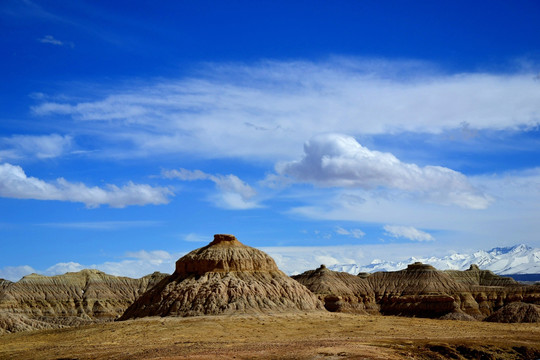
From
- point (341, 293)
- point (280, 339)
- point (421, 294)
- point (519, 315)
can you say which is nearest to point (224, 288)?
point (280, 339)

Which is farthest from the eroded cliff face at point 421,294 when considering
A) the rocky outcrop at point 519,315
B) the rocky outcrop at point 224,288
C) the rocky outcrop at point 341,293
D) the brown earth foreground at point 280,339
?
the rocky outcrop at point 224,288

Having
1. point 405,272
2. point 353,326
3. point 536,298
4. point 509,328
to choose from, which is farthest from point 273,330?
point 405,272

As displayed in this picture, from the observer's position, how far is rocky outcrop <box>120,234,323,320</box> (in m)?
105

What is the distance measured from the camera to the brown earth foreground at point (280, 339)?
69.8 meters

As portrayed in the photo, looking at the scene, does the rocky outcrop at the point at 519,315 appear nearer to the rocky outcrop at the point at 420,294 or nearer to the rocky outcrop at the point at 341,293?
the rocky outcrop at the point at 420,294

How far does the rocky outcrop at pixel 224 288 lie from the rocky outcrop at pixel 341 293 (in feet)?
203

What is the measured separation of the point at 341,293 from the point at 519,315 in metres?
58.5

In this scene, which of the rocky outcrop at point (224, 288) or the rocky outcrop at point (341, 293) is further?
the rocky outcrop at point (341, 293)

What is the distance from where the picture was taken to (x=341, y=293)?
185 metres

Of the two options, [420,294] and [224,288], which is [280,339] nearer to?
[224,288]

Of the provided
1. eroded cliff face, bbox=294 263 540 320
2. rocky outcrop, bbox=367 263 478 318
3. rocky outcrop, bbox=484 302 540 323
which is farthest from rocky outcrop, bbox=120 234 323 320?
eroded cliff face, bbox=294 263 540 320

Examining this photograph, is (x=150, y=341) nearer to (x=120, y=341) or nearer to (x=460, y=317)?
(x=120, y=341)

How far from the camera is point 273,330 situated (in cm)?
9106

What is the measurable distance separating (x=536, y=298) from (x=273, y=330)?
95333 mm
